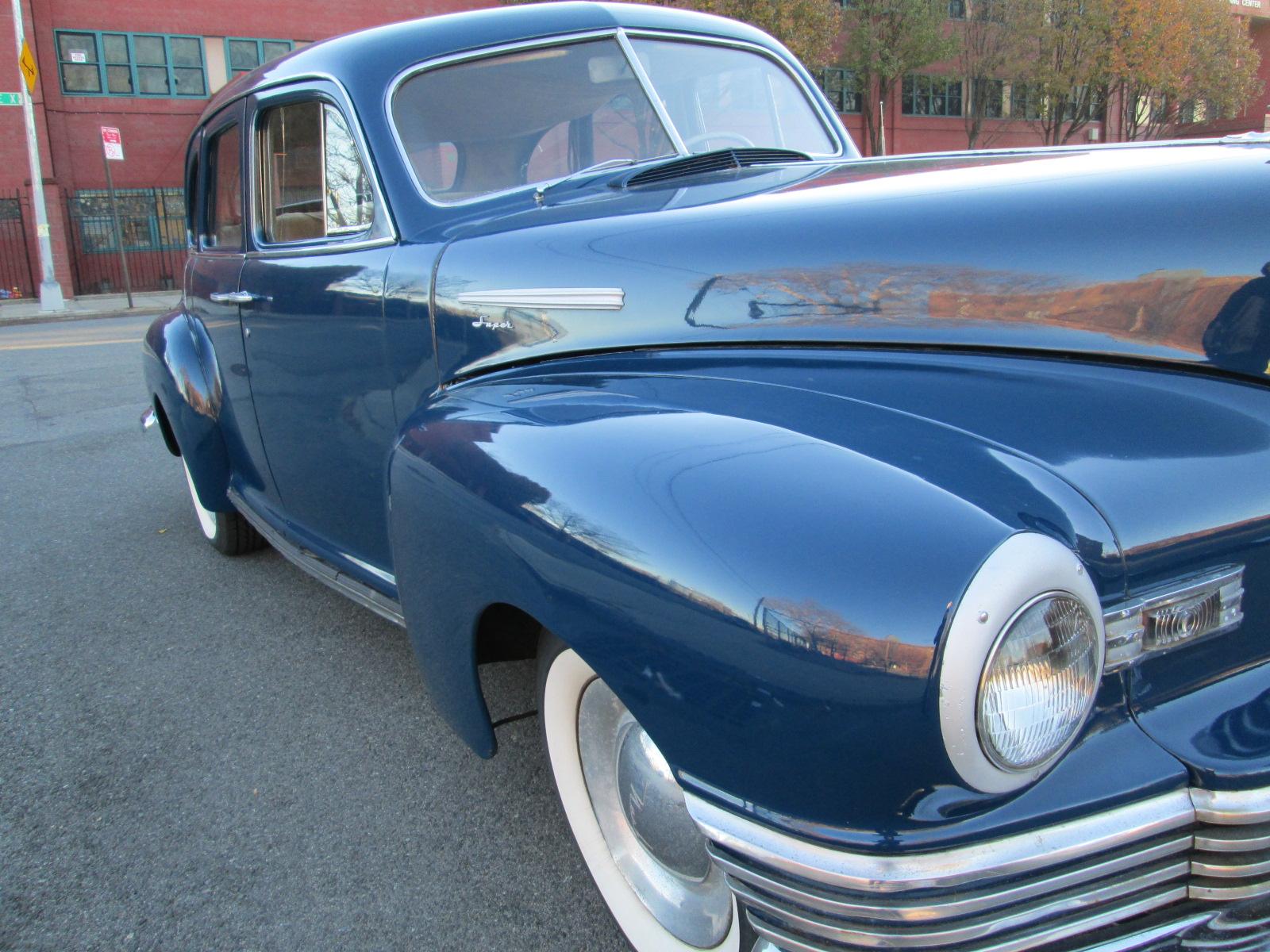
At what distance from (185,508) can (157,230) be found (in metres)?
19.9

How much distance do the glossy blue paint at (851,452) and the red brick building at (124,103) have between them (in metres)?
21.4

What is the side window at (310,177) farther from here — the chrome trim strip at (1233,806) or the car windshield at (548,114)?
the chrome trim strip at (1233,806)

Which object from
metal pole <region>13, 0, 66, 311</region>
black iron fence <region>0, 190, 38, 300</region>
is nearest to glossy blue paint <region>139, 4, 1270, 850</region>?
metal pole <region>13, 0, 66, 311</region>

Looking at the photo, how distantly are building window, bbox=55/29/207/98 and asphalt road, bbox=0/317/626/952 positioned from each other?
2170 cm

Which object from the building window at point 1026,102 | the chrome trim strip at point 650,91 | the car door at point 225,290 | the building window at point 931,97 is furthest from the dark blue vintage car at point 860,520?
the building window at point 931,97

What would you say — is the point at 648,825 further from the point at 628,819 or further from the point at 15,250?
the point at 15,250

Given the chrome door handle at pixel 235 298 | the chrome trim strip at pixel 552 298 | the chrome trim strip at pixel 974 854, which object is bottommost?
the chrome trim strip at pixel 974 854

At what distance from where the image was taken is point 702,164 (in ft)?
7.87

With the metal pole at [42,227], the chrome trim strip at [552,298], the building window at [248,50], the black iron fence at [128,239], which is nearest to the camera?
the chrome trim strip at [552,298]

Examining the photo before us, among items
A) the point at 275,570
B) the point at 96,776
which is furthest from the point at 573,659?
the point at 275,570

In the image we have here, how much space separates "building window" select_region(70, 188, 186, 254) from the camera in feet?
69.3

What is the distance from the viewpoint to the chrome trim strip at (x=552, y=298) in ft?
6.21

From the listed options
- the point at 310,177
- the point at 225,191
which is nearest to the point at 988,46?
the point at 225,191

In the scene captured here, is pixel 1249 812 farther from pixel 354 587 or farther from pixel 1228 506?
pixel 354 587
